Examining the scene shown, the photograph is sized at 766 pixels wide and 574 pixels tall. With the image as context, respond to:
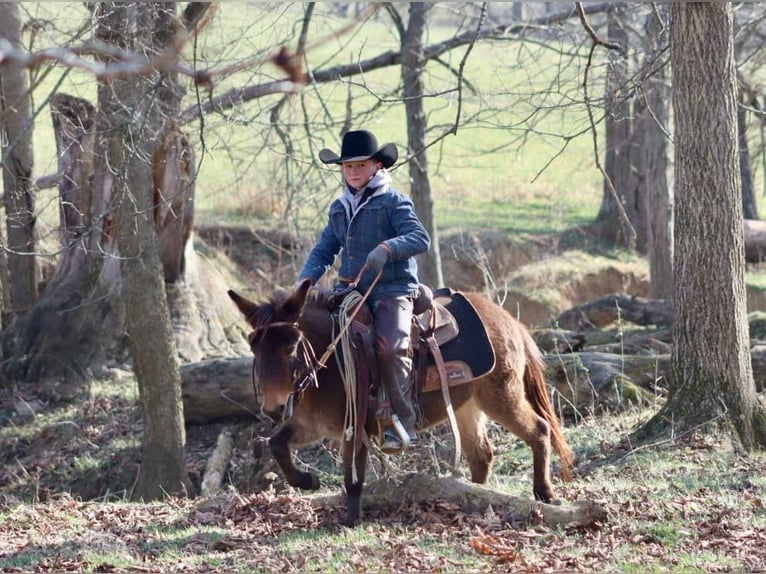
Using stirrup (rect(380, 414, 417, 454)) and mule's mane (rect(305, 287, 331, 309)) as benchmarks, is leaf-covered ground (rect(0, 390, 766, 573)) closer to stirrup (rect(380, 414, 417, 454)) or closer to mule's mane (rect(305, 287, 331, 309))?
stirrup (rect(380, 414, 417, 454))

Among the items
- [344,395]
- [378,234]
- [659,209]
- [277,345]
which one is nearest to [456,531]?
[344,395]

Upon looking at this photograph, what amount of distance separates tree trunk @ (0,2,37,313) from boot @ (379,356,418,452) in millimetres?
5307

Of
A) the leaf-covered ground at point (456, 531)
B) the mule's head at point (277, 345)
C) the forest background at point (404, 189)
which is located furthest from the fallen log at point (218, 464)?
the mule's head at point (277, 345)

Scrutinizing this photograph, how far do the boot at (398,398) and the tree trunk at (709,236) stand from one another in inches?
113

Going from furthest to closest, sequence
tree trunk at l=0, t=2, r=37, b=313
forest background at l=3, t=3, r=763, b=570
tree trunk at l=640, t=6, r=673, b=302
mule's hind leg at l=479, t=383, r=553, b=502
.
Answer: tree trunk at l=640, t=6, r=673, b=302 < tree trunk at l=0, t=2, r=37, b=313 < mule's hind leg at l=479, t=383, r=553, b=502 < forest background at l=3, t=3, r=763, b=570

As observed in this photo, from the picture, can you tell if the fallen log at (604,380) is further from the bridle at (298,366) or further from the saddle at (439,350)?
the bridle at (298,366)

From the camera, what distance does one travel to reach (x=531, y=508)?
269 inches

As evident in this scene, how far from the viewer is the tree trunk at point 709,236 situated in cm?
838

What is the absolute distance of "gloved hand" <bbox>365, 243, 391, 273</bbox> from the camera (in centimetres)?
661

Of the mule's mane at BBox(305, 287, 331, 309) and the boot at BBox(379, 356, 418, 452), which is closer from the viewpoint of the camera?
the boot at BBox(379, 356, 418, 452)

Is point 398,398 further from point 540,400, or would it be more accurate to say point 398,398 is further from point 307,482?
point 540,400

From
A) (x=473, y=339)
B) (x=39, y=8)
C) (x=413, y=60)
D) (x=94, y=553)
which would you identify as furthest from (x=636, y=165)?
(x=94, y=553)

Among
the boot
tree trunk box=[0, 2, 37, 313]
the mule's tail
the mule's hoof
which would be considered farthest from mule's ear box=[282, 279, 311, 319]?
tree trunk box=[0, 2, 37, 313]

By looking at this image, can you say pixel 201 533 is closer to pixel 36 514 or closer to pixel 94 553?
pixel 94 553
